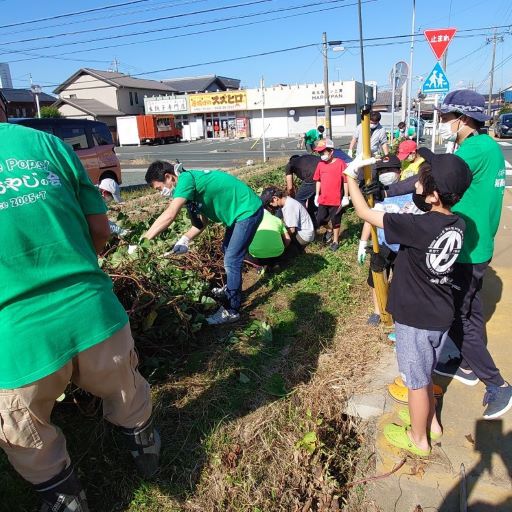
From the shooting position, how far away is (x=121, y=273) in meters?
3.27

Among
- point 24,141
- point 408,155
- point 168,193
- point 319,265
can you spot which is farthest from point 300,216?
point 24,141

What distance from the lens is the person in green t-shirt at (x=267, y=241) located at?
5.13 m

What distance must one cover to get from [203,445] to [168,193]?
2174mm

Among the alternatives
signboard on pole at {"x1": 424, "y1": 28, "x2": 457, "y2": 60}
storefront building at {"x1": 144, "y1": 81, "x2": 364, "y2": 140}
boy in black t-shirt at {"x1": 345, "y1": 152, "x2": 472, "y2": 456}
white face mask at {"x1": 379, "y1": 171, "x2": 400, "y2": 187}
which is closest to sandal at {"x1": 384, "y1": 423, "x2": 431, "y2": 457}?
boy in black t-shirt at {"x1": 345, "y1": 152, "x2": 472, "y2": 456}

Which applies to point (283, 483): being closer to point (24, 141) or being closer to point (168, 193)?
point (24, 141)

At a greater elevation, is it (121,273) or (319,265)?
(121,273)

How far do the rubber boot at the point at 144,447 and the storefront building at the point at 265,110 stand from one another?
41.6 meters

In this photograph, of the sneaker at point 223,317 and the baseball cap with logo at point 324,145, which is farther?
the baseball cap with logo at point 324,145

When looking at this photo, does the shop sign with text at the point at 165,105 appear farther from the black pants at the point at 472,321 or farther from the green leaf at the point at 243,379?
the black pants at the point at 472,321

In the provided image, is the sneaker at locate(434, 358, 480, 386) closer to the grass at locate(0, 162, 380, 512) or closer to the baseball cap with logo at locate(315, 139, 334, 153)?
the grass at locate(0, 162, 380, 512)

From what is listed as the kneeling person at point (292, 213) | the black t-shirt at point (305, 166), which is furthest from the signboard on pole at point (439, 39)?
the kneeling person at point (292, 213)

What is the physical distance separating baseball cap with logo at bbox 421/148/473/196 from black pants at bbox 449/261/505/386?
809 millimetres

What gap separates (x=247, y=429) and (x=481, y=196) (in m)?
1.92

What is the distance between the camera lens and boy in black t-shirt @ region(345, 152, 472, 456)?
6.52ft
